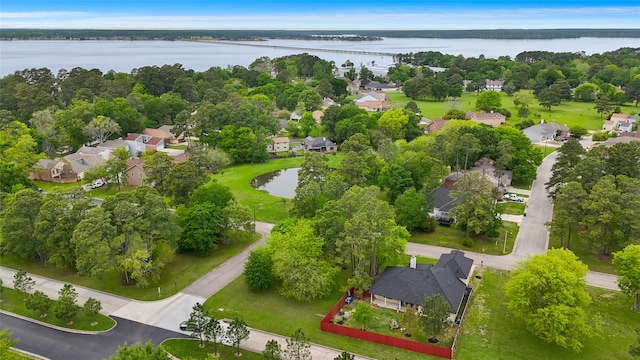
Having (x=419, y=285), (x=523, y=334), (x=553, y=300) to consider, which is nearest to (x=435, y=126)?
(x=419, y=285)

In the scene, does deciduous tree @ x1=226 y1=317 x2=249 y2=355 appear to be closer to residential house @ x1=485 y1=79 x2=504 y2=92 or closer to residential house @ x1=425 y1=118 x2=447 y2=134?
residential house @ x1=425 y1=118 x2=447 y2=134

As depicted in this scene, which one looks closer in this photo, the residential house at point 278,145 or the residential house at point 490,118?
the residential house at point 278,145

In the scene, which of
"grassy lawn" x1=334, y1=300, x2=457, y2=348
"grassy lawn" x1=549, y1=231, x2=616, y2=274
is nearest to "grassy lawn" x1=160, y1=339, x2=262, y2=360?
"grassy lawn" x1=334, y1=300, x2=457, y2=348

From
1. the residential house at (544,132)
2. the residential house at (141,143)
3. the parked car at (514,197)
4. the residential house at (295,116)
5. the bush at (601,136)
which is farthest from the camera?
the residential house at (295,116)

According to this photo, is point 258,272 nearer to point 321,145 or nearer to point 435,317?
point 435,317

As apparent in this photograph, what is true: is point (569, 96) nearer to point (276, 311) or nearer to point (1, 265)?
point (276, 311)

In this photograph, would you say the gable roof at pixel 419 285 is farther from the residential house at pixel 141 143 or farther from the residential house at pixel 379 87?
the residential house at pixel 379 87

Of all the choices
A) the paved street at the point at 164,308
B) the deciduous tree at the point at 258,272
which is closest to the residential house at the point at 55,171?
the paved street at the point at 164,308
